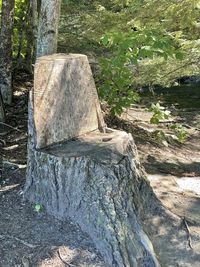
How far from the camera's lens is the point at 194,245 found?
4.26 metres

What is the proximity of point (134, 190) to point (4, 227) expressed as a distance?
4.09ft

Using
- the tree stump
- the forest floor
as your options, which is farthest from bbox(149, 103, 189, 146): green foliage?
the tree stump

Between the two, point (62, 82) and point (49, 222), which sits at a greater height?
point (62, 82)

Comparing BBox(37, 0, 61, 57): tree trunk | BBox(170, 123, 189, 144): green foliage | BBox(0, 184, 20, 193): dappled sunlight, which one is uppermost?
BBox(37, 0, 61, 57): tree trunk

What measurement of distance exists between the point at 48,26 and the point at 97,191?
2.61m

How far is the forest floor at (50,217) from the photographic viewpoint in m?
3.73

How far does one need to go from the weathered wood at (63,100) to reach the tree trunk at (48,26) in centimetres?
89

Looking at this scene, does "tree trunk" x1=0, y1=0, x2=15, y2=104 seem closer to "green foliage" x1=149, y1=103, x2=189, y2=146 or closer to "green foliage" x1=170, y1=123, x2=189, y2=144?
"green foliage" x1=149, y1=103, x2=189, y2=146

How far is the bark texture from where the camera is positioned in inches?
148

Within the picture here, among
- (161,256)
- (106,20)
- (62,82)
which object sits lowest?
(161,256)

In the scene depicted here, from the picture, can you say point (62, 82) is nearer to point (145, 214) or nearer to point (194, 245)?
point (145, 214)

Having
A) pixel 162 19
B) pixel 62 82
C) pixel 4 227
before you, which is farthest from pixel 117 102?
pixel 4 227

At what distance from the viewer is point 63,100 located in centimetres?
457

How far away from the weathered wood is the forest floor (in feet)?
2.33
